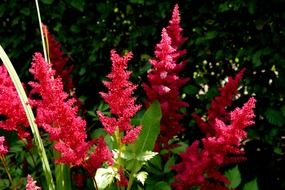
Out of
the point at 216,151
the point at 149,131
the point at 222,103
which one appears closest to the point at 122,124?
the point at 149,131

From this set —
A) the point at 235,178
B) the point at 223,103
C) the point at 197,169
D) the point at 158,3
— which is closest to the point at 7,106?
the point at 197,169

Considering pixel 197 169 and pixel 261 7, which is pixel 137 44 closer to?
pixel 261 7

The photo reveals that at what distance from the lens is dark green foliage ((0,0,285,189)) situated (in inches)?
127

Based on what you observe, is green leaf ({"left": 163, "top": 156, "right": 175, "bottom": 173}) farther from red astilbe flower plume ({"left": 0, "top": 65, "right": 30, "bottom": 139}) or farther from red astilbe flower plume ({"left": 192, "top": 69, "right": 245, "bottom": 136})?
red astilbe flower plume ({"left": 0, "top": 65, "right": 30, "bottom": 139})

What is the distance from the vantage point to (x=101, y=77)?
3893mm

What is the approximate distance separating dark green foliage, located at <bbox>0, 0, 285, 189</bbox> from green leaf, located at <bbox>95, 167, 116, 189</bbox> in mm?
1488

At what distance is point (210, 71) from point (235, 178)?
1269 mm

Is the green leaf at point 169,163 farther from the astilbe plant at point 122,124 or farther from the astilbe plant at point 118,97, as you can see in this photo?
the astilbe plant at point 118,97

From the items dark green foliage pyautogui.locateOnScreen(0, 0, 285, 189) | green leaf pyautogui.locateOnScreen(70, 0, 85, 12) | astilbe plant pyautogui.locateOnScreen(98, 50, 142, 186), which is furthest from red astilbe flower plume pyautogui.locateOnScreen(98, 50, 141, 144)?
green leaf pyautogui.locateOnScreen(70, 0, 85, 12)

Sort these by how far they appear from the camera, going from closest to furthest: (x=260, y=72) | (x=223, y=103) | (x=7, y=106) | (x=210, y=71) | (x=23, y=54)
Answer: (x=7, y=106) → (x=223, y=103) → (x=260, y=72) → (x=210, y=71) → (x=23, y=54)

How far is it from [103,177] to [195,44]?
172cm

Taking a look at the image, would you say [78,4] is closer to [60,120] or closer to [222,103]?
[222,103]

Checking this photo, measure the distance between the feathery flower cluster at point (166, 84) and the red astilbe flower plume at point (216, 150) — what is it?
291 mm

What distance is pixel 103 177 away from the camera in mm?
2094
